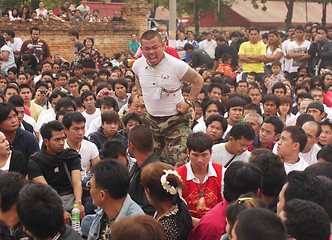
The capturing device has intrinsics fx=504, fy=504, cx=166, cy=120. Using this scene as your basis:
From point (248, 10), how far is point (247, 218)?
45.1m

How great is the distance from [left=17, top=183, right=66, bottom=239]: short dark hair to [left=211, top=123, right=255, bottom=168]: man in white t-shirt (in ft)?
9.81

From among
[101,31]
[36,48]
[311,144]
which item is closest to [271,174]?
[311,144]

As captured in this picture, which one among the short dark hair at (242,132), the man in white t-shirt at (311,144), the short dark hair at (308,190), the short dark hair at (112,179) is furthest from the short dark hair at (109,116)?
the short dark hair at (308,190)

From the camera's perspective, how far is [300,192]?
382cm

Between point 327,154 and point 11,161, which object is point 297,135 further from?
point 11,161

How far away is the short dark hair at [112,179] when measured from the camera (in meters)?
3.88

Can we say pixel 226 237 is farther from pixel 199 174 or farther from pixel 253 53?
pixel 253 53

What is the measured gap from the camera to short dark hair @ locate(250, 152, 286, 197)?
14.7 feet

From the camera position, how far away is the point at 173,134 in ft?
21.2

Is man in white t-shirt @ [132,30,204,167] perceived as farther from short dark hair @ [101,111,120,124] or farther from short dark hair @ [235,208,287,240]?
short dark hair @ [235,208,287,240]

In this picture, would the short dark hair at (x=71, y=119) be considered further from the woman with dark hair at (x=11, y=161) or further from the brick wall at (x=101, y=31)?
the brick wall at (x=101, y=31)

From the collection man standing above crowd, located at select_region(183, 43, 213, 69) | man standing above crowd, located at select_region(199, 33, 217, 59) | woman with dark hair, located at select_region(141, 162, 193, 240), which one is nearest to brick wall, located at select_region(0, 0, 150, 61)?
man standing above crowd, located at select_region(199, 33, 217, 59)

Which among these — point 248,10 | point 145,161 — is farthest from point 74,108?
point 248,10

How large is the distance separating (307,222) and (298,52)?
11.6m
